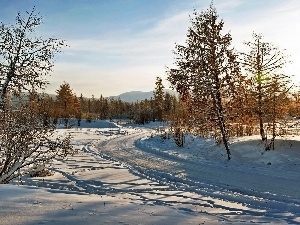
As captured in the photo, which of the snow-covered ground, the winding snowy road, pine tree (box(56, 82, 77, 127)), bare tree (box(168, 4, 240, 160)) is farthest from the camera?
pine tree (box(56, 82, 77, 127))

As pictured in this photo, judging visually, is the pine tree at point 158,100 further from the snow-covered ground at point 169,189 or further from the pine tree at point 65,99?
the snow-covered ground at point 169,189

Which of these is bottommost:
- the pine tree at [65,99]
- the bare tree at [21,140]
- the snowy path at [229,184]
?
the snowy path at [229,184]

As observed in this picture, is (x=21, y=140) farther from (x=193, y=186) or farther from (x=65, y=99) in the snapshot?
(x=65, y=99)

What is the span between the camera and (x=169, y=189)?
1140 centimetres

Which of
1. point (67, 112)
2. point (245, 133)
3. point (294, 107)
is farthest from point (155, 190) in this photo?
point (67, 112)

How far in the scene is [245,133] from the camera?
25922 mm

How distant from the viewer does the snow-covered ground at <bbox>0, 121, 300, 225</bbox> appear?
20.1ft

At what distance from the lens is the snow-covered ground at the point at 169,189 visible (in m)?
6.11

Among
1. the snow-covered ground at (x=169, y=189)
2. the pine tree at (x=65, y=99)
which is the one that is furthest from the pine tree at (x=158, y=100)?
the snow-covered ground at (x=169, y=189)

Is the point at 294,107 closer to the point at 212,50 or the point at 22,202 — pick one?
the point at 212,50

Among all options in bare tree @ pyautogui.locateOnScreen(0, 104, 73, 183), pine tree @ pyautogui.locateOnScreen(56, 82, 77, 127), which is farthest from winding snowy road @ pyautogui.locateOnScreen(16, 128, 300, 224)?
pine tree @ pyautogui.locateOnScreen(56, 82, 77, 127)

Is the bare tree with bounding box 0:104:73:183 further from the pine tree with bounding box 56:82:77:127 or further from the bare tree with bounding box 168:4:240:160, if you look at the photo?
the pine tree with bounding box 56:82:77:127

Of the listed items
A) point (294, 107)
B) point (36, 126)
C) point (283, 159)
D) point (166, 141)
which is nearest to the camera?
point (36, 126)

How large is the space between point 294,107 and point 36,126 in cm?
1403
